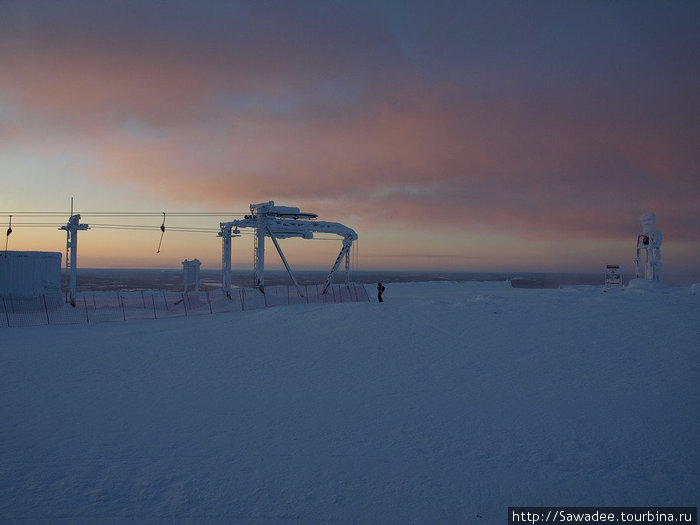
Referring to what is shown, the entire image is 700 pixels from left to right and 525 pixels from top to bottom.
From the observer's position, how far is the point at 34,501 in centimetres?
659

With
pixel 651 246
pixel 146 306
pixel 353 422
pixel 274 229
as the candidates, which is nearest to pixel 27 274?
pixel 146 306

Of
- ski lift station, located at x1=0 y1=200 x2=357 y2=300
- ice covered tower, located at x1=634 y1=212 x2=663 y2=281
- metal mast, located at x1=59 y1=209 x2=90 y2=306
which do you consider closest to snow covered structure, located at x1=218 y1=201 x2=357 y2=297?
ski lift station, located at x1=0 y1=200 x2=357 y2=300

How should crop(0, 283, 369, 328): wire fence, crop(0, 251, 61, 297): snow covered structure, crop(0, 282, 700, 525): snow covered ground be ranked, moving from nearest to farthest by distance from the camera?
crop(0, 282, 700, 525): snow covered ground → crop(0, 283, 369, 328): wire fence → crop(0, 251, 61, 297): snow covered structure

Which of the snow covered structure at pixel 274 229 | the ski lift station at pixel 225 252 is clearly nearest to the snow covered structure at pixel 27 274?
the ski lift station at pixel 225 252

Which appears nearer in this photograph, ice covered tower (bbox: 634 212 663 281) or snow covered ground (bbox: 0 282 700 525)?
snow covered ground (bbox: 0 282 700 525)

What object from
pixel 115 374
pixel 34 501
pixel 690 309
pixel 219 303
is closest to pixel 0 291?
pixel 219 303

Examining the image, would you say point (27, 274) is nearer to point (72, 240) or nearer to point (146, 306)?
point (72, 240)

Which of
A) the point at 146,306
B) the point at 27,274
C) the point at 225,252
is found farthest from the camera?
the point at 225,252

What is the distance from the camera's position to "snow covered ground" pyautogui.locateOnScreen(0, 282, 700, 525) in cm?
679

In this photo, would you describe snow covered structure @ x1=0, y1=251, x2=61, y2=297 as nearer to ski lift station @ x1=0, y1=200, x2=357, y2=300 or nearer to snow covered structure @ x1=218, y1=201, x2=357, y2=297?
ski lift station @ x1=0, y1=200, x2=357, y2=300

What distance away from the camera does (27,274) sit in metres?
29.3

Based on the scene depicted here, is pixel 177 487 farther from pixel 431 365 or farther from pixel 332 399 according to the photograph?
pixel 431 365

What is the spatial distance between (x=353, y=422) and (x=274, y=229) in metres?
23.7

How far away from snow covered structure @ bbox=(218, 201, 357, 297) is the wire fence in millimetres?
933
